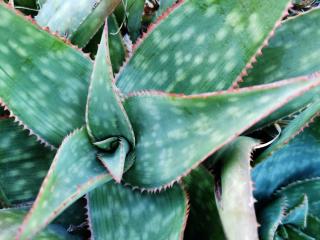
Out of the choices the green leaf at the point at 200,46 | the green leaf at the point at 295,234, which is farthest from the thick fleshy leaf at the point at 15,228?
the green leaf at the point at 295,234

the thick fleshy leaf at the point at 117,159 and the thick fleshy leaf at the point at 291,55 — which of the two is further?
the thick fleshy leaf at the point at 291,55

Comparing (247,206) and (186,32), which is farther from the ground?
(186,32)

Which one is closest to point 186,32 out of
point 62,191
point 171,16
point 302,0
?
point 171,16

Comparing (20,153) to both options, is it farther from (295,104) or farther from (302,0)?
(302,0)

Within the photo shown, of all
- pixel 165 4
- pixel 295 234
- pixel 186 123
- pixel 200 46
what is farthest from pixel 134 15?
pixel 295 234

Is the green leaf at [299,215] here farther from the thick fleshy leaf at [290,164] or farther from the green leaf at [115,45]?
the green leaf at [115,45]

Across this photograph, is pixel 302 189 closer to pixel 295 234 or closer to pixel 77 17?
pixel 295 234

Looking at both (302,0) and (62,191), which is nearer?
(62,191)

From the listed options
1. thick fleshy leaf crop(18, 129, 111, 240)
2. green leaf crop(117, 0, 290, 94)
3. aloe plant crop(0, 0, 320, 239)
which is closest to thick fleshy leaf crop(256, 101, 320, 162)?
aloe plant crop(0, 0, 320, 239)
